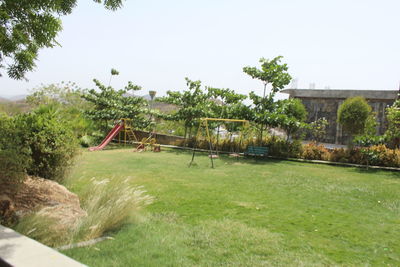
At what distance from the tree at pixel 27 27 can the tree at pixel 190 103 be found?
12022 millimetres

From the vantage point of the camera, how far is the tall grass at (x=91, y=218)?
3640 millimetres

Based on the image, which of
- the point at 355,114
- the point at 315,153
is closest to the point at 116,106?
the point at 315,153

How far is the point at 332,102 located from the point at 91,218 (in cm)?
2032

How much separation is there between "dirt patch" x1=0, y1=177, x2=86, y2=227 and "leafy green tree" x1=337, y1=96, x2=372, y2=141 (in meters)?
16.1

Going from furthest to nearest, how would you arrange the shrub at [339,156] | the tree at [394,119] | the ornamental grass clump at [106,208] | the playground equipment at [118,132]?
the playground equipment at [118,132]
the shrub at [339,156]
the tree at [394,119]
the ornamental grass clump at [106,208]

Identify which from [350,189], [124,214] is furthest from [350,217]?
[124,214]

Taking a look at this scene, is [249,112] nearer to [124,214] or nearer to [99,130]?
[99,130]

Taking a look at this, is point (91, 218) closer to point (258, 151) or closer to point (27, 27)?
point (27, 27)

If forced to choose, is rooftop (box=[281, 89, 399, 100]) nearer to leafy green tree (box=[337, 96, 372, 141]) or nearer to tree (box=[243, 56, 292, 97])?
leafy green tree (box=[337, 96, 372, 141])

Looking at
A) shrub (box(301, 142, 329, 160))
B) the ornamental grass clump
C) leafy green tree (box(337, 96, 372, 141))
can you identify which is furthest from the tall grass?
leafy green tree (box(337, 96, 372, 141))

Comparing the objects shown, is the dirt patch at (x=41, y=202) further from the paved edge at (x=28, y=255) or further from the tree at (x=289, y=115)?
the tree at (x=289, y=115)

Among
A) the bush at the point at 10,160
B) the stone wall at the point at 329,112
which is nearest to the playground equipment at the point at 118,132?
the stone wall at the point at 329,112

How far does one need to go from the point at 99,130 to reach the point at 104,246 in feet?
56.2

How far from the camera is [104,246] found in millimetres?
3814
